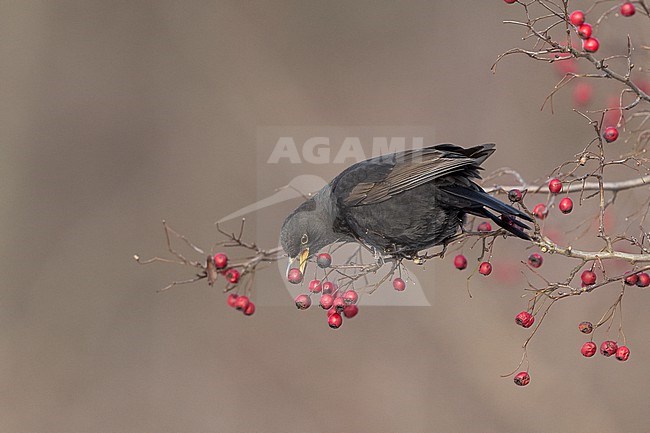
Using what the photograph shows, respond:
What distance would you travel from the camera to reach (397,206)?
116 inches

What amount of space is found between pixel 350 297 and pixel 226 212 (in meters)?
4.21

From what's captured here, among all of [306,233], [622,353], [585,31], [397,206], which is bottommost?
[622,353]

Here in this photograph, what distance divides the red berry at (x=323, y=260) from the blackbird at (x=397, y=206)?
66 mm

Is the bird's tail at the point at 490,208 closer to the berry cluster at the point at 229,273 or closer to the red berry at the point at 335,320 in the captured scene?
the red berry at the point at 335,320

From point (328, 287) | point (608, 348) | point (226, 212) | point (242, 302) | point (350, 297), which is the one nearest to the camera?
point (608, 348)

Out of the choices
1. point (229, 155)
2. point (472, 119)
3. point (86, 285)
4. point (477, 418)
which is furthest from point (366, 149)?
point (86, 285)

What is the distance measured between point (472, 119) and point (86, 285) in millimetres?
3504

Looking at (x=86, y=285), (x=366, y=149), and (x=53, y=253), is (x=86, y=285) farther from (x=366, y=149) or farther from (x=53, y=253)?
(x=366, y=149)

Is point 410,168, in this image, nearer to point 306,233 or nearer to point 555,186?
point 306,233

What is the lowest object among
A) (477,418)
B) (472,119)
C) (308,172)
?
(477,418)

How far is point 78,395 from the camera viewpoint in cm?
627

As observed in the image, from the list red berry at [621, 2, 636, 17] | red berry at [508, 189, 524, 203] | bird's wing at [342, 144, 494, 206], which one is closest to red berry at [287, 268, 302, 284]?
bird's wing at [342, 144, 494, 206]

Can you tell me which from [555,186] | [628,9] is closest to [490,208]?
[555,186]

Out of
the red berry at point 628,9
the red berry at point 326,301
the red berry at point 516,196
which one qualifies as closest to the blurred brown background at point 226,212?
the red berry at point 326,301
